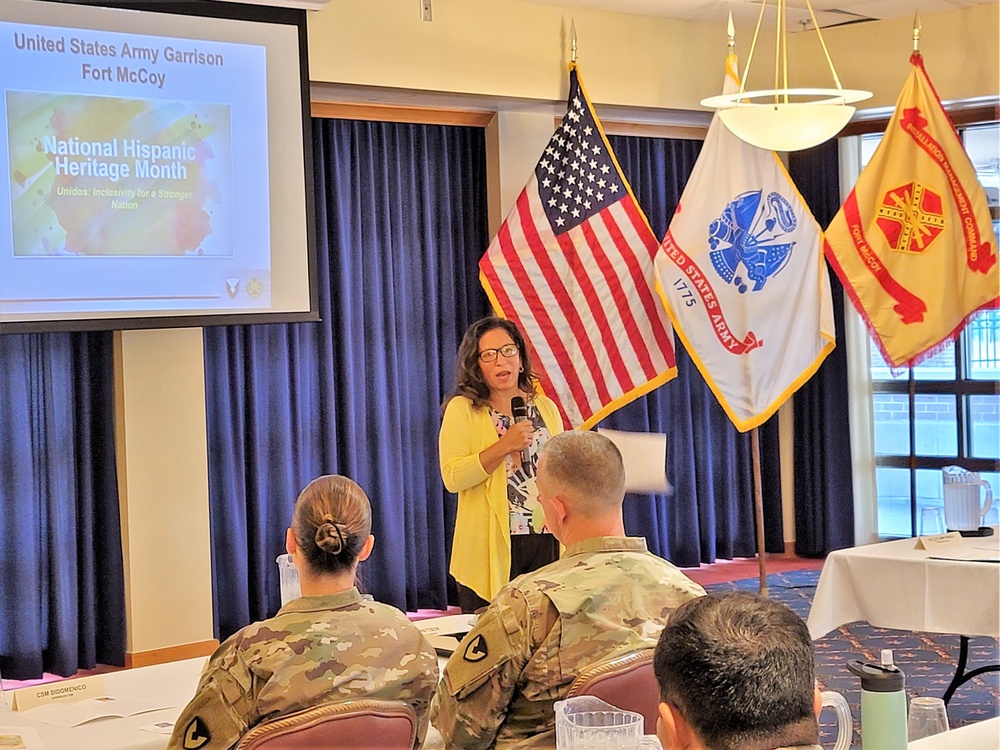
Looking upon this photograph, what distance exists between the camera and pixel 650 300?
6035mm

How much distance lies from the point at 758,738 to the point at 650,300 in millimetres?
4790

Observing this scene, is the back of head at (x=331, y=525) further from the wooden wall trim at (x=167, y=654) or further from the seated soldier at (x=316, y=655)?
the wooden wall trim at (x=167, y=654)

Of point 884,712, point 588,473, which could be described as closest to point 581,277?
point 588,473

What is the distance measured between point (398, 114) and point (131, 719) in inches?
158

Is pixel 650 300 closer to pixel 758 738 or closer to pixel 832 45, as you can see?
pixel 832 45

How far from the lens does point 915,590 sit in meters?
4.08

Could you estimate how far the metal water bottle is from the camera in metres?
1.88

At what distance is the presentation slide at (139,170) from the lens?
4.43 m

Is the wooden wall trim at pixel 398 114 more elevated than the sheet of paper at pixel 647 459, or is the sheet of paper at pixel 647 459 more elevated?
the wooden wall trim at pixel 398 114

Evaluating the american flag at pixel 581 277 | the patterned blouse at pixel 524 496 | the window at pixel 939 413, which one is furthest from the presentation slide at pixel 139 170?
the window at pixel 939 413

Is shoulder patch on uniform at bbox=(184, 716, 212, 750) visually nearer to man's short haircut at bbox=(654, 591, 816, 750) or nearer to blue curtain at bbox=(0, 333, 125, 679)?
man's short haircut at bbox=(654, 591, 816, 750)

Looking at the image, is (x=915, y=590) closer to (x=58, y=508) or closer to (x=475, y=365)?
(x=475, y=365)

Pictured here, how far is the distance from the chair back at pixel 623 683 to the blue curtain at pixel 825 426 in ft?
17.5

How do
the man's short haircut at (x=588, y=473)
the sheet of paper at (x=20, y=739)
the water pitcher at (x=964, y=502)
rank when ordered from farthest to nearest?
the water pitcher at (x=964, y=502) < the man's short haircut at (x=588, y=473) < the sheet of paper at (x=20, y=739)
